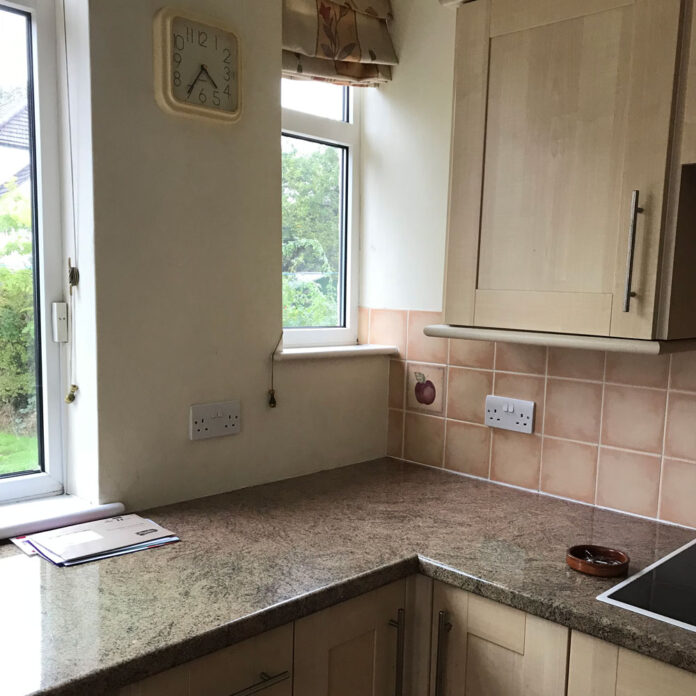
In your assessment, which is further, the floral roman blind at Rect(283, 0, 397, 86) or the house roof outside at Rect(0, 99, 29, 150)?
the floral roman blind at Rect(283, 0, 397, 86)

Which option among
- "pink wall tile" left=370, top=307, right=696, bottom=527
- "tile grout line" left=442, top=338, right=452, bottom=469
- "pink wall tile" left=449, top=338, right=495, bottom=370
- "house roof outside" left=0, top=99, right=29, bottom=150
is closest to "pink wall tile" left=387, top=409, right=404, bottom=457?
"pink wall tile" left=370, top=307, right=696, bottom=527

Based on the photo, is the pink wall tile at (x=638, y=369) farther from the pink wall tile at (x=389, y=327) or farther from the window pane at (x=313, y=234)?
the window pane at (x=313, y=234)

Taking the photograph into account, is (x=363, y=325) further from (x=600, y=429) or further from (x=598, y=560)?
(x=598, y=560)

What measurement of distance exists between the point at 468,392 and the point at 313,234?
672 mm

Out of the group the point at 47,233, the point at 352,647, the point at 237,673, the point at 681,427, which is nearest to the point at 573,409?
the point at 681,427

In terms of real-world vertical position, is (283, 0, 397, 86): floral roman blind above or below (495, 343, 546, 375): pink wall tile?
above

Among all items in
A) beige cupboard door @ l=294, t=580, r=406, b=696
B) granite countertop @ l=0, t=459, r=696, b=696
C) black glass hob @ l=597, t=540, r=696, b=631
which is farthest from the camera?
beige cupboard door @ l=294, t=580, r=406, b=696

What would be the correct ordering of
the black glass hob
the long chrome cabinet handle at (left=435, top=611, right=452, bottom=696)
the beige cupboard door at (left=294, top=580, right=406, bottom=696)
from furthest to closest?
the long chrome cabinet handle at (left=435, top=611, right=452, bottom=696)
the beige cupboard door at (left=294, top=580, right=406, bottom=696)
the black glass hob

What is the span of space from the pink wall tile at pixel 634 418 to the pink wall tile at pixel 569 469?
71 mm

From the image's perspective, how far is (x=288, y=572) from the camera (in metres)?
1.28

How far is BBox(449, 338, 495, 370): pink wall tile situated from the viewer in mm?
1933

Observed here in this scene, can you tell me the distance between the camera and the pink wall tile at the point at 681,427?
158cm

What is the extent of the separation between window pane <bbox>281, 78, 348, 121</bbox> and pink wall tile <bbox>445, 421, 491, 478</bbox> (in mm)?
1028

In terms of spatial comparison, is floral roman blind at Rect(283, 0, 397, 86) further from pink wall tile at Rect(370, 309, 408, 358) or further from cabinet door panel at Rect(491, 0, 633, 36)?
pink wall tile at Rect(370, 309, 408, 358)
